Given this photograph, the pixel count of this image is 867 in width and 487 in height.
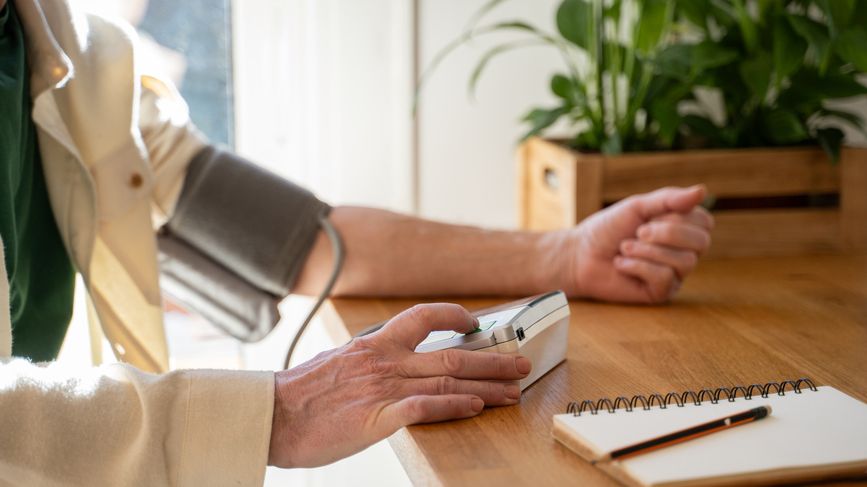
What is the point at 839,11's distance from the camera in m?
1.23

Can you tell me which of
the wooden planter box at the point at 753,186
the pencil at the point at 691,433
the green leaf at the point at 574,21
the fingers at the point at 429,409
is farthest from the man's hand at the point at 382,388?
the green leaf at the point at 574,21

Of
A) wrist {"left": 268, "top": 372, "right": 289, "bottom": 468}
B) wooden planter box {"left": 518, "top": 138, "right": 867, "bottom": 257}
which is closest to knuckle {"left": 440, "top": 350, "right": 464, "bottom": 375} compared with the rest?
wrist {"left": 268, "top": 372, "right": 289, "bottom": 468}

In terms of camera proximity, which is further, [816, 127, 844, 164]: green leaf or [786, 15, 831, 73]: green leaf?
[816, 127, 844, 164]: green leaf

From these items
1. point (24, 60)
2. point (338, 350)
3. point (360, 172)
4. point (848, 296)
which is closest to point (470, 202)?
point (360, 172)

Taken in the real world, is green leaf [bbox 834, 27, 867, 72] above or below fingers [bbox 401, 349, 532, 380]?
above

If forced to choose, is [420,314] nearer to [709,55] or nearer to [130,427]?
Result: [130,427]

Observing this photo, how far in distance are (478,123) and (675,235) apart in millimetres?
724

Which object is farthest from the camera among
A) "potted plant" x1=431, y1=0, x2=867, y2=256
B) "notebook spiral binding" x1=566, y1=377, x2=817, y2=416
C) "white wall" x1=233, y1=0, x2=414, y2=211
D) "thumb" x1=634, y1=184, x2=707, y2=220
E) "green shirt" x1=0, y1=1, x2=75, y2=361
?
"white wall" x1=233, y1=0, x2=414, y2=211

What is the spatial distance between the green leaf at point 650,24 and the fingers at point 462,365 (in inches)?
29.8

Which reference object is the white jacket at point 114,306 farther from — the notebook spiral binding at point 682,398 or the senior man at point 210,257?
the notebook spiral binding at point 682,398

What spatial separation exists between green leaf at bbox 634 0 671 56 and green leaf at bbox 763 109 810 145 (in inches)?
7.0

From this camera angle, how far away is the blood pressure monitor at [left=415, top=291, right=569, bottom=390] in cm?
76

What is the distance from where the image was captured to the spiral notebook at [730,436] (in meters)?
0.59

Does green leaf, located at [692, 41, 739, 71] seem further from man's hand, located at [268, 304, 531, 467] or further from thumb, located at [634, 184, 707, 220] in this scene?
man's hand, located at [268, 304, 531, 467]
